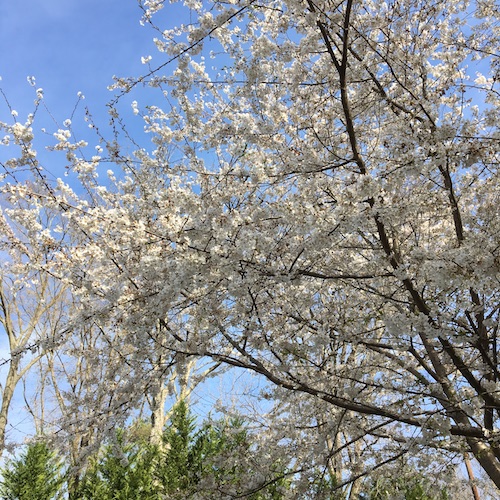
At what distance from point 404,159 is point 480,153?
0.50m

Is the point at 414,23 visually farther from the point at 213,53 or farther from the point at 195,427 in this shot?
the point at 195,427

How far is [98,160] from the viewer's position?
4703mm

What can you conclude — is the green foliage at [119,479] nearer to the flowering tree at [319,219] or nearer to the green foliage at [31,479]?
the green foliage at [31,479]

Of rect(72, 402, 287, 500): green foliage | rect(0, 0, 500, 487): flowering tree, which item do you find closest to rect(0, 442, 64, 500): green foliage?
rect(72, 402, 287, 500): green foliage

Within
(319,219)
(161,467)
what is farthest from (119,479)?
(319,219)

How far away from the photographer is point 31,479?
9.04 m

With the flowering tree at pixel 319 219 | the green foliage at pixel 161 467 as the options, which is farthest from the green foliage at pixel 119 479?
the flowering tree at pixel 319 219

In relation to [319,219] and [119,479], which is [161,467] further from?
[319,219]

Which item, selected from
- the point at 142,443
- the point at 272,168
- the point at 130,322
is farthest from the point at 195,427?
the point at 272,168

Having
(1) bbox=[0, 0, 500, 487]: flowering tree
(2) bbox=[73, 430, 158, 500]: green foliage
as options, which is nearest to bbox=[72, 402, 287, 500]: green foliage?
(2) bbox=[73, 430, 158, 500]: green foliage

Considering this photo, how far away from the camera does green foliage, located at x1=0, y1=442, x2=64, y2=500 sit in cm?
888

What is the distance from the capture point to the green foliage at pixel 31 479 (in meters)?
8.88

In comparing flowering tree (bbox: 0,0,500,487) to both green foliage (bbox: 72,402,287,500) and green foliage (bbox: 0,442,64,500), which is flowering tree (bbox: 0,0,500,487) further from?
green foliage (bbox: 0,442,64,500)

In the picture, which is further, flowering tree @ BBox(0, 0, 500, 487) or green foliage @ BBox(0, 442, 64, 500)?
green foliage @ BBox(0, 442, 64, 500)
